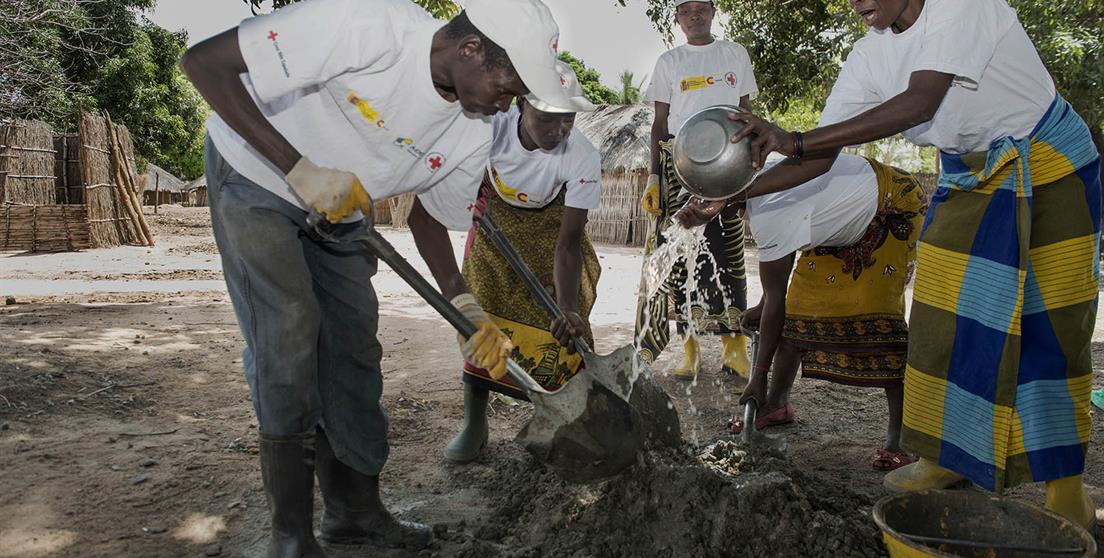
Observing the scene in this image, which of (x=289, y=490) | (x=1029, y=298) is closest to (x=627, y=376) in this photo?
(x=289, y=490)

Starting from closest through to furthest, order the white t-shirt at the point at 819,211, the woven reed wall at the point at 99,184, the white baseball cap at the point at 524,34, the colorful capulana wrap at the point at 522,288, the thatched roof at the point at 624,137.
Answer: the white baseball cap at the point at 524,34, the white t-shirt at the point at 819,211, the colorful capulana wrap at the point at 522,288, the woven reed wall at the point at 99,184, the thatched roof at the point at 624,137

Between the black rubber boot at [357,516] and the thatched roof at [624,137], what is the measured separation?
14331 millimetres

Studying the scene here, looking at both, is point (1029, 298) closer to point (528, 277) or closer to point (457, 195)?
point (528, 277)

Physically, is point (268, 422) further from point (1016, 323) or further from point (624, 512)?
point (1016, 323)

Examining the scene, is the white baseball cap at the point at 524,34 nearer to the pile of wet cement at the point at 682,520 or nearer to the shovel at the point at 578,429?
the shovel at the point at 578,429

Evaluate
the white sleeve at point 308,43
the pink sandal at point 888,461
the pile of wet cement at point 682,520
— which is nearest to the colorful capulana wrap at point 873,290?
the pink sandal at point 888,461

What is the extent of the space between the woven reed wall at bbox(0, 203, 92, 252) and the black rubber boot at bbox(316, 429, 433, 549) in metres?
11.6

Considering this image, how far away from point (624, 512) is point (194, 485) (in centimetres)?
159

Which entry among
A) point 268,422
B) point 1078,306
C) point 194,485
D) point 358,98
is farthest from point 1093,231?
point 194,485

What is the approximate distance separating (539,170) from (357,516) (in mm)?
1533

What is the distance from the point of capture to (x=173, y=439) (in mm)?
3436

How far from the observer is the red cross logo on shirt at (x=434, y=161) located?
2.26 meters

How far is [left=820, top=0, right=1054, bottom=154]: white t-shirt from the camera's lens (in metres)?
2.28

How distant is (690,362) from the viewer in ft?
16.0
